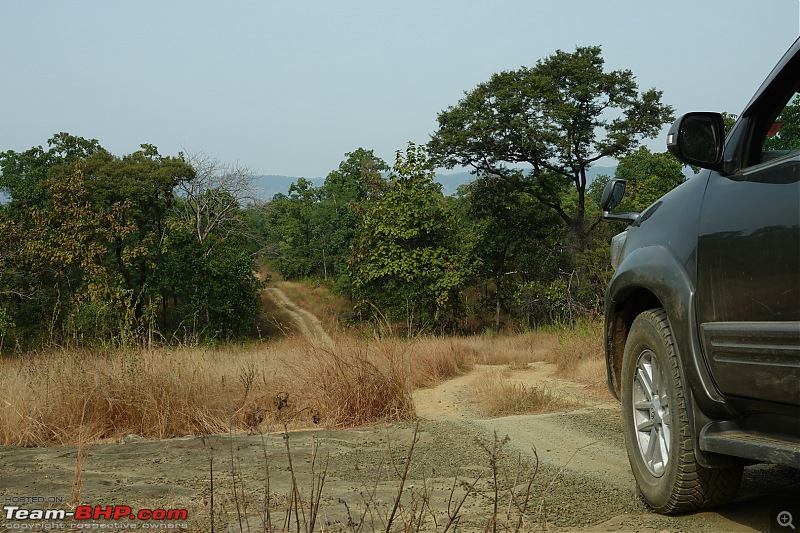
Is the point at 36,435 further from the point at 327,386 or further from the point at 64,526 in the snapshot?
the point at 64,526

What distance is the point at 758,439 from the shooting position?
9.86ft

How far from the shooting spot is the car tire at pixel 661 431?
338cm

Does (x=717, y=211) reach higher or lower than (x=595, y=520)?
higher

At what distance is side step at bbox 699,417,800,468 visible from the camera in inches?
111

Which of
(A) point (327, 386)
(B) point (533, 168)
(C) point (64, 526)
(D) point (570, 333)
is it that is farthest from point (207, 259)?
(C) point (64, 526)

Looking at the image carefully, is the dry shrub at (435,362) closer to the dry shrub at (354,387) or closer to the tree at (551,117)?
the dry shrub at (354,387)

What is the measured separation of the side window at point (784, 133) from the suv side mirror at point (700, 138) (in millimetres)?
220

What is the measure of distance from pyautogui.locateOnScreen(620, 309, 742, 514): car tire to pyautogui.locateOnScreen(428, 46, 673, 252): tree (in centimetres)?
3271

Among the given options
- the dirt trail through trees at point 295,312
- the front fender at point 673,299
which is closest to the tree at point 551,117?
the dirt trail through trees at point 295,312

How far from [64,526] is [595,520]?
2391mm

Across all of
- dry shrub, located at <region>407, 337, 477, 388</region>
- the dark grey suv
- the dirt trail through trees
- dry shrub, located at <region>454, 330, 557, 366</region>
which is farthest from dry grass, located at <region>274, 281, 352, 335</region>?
the dark grey suv

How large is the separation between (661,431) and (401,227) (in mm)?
34816

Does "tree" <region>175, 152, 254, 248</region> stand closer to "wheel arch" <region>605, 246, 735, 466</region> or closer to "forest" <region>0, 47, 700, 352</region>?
"forest" <region>0, 47, 700, 352</region>

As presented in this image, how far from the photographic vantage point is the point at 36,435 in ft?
22.4
